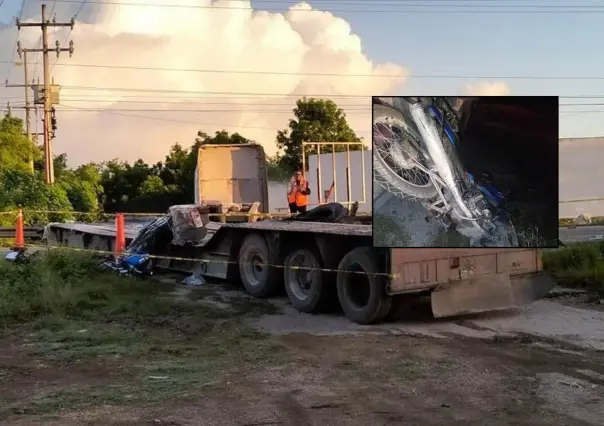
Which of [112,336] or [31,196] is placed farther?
[31,196]

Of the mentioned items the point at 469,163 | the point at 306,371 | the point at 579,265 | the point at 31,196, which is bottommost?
the point at 306,371

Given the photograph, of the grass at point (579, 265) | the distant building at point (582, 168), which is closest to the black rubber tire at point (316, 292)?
the grass at point (579, 265)

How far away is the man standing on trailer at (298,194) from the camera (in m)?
16.1

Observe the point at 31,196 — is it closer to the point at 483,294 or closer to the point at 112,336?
the point at 112,336

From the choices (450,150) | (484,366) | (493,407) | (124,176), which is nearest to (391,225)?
(450,150)

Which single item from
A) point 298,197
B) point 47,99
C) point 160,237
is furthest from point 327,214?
point 47,99

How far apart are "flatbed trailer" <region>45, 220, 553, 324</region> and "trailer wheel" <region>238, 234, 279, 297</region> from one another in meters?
0.02

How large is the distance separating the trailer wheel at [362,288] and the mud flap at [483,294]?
2.26 ft

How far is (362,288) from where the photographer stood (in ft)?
32.3

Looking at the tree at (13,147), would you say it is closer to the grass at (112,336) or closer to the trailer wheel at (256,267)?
the grass at (112,336)

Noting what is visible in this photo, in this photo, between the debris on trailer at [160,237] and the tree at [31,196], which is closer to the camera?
the debris on trailer at [160,237]

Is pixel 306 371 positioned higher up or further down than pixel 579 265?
further down

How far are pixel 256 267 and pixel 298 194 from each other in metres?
4.33

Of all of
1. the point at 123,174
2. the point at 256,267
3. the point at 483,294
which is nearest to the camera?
the point at 483,294
